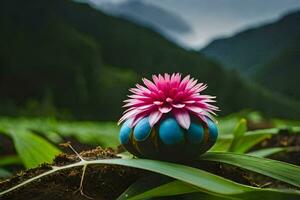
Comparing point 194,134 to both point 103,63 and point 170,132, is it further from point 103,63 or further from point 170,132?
point 103,63

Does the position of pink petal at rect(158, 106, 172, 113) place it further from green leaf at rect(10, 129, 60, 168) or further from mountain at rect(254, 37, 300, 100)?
mountain at rect(254, 37, 300, 100)

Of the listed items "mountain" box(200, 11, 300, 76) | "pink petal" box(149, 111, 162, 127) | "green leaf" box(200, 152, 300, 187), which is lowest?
"green leaf" box(200, 152, 300, 187)

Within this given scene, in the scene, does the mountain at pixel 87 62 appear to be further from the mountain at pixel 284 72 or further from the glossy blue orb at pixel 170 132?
the glossy blue orb at pixel 170 132

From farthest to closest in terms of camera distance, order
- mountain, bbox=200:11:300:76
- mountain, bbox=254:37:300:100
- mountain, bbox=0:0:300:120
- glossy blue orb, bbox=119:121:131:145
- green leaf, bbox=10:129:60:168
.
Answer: mountain, bbox=0:0:300:120 < mountain, bbox=254:37:300:100 < mountain, bbox=200:11:300:76 < green leaf, bbox=10:129:60:168 < glossy blue orb, bbox=119:121:131:145

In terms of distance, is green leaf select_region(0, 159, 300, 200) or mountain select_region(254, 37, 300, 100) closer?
green leaf select_region(0, 159, 300, 200)

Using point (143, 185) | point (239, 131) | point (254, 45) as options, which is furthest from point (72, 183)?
point (254, 45)

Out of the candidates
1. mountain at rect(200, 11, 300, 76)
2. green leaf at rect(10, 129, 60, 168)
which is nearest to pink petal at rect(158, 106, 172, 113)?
green leaf at rect(10, 129, 60, 168)
